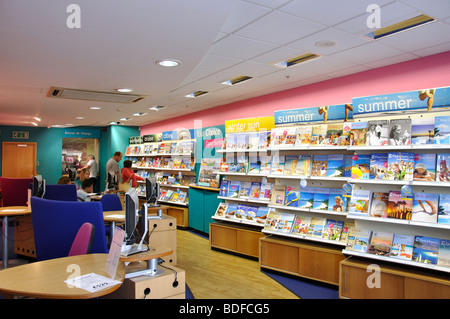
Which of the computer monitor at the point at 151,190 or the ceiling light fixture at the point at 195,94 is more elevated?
the ceiling light fixture at the point at 195,94

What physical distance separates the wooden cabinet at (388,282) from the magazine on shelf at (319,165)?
4.09 ft

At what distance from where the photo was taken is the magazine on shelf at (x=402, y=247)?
3.69 m

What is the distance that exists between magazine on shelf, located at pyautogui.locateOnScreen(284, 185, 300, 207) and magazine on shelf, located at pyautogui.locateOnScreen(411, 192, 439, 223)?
1678 mm

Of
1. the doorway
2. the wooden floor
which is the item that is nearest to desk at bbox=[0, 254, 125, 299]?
the wooden floor

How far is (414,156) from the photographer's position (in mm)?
3797

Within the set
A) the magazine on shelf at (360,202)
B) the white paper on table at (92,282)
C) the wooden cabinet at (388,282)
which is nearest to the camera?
the white paper on table at (92,282)

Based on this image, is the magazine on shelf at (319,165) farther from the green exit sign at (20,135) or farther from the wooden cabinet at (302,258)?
the green exit sign at (20,135)

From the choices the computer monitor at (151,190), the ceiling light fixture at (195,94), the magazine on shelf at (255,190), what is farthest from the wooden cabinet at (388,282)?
the ceiling light fixture at (195,94)

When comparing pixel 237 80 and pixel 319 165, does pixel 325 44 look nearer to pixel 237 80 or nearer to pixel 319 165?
pixel 319 165

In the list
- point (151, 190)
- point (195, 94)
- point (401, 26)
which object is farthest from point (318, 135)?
point (195, 94)

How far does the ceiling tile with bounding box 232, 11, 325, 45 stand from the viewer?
11.1ft

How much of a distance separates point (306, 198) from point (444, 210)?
5.86 feet

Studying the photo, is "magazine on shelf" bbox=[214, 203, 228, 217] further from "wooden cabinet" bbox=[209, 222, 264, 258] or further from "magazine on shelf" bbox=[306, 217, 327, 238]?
"magazine on shelf" bbox=[306, 217, 327, 238]

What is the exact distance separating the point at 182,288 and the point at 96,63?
10.2 ft
